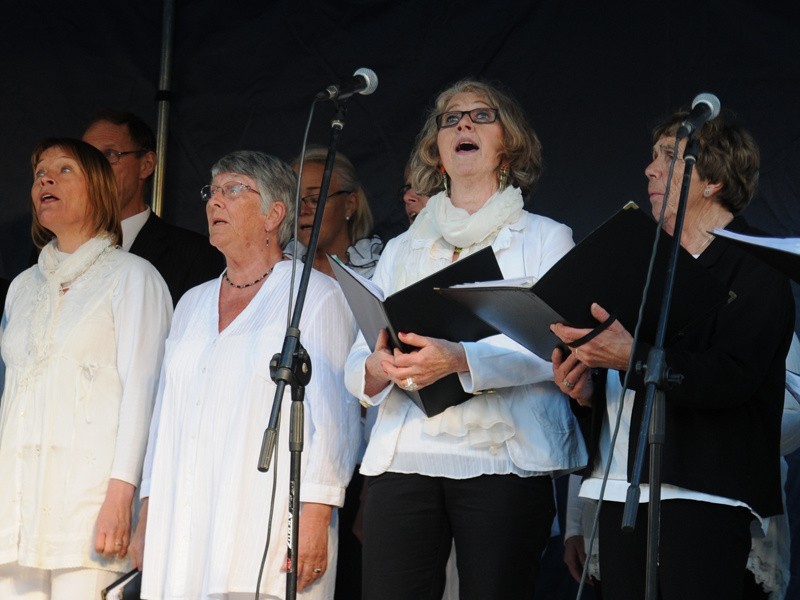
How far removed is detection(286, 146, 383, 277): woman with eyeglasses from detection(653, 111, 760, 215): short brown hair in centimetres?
133

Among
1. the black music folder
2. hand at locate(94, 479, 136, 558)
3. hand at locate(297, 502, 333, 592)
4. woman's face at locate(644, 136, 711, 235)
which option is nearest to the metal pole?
hand at locate(94, 479, 136, 558)

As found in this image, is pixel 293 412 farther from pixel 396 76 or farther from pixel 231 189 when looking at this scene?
pixel 396 76

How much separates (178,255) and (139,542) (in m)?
1.29

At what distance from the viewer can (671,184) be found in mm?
3238

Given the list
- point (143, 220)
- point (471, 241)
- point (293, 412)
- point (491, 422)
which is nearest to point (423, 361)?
point (491, 422)

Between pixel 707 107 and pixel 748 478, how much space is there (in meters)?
0.83

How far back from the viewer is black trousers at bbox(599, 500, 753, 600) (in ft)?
8.63

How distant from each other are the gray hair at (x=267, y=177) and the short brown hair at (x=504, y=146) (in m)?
0.43

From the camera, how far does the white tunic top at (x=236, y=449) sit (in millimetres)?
3129

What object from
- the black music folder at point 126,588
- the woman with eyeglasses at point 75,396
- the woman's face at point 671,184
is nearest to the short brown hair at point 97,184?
the woman with eyeglasses at point 75,396

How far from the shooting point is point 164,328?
3625 mm

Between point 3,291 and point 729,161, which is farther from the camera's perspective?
point 3,291

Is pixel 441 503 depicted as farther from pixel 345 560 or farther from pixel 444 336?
pixel 345 560

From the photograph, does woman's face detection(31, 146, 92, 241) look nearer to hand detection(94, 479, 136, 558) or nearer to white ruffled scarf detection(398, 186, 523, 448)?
hand detection(94, 479, 136, 558)
